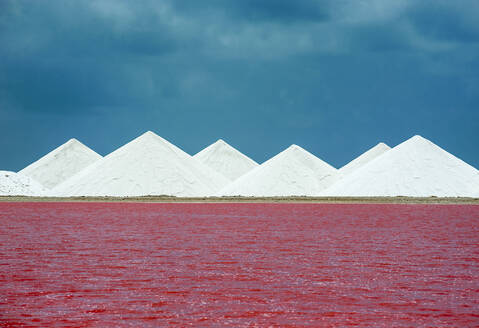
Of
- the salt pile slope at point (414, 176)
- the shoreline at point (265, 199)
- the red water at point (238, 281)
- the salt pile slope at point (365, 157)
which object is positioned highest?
the salt pile slope at point (365, 157)

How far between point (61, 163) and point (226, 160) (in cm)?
2773

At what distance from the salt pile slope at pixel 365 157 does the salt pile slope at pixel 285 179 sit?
13.1 meters

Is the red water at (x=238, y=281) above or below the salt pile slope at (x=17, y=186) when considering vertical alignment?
below

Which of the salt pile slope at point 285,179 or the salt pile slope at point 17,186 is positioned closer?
the salt pile slope at point 285,179

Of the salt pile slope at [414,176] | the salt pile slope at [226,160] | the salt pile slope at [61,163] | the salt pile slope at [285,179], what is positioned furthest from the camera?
the salt pile slope at [226,160]

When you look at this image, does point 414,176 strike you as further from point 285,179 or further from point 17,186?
point 17,186

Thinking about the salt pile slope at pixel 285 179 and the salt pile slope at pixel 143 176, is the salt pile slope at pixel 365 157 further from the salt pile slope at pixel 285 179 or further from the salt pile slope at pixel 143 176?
the salt pile slope at pixel 143 176

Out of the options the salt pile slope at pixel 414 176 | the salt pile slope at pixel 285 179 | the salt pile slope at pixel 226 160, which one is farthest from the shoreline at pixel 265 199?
the salt pile slope at pixel 226 160

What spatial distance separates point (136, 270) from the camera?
13.3 metres

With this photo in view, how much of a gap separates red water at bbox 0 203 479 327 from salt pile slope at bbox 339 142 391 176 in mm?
75502

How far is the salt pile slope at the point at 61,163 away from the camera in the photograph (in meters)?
91.0

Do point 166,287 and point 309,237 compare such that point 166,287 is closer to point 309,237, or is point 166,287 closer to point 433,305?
point 433,305

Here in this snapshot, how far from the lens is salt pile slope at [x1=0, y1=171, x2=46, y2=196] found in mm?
72250

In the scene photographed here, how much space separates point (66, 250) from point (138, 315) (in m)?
8.85
